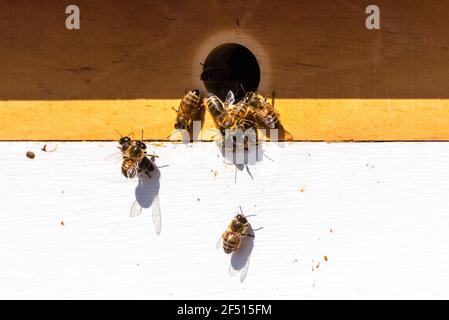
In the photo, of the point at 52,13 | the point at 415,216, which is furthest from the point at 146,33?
the point at 415,216

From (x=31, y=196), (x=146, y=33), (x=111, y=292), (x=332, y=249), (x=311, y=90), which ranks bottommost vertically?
(x=111, y=292)

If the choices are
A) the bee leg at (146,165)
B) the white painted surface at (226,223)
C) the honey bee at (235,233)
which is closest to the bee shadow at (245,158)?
the white painted surface at (226,223)

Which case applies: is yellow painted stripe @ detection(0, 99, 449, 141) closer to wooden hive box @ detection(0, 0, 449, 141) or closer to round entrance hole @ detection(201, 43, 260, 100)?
wooden hive box @ detection(0, 0, 449, 141)

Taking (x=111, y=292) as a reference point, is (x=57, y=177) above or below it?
above

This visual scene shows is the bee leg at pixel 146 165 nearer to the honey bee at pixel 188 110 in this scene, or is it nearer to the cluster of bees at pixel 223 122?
the cluster of bees at pixel 223 122

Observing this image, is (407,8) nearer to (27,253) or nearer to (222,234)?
(222,234)
